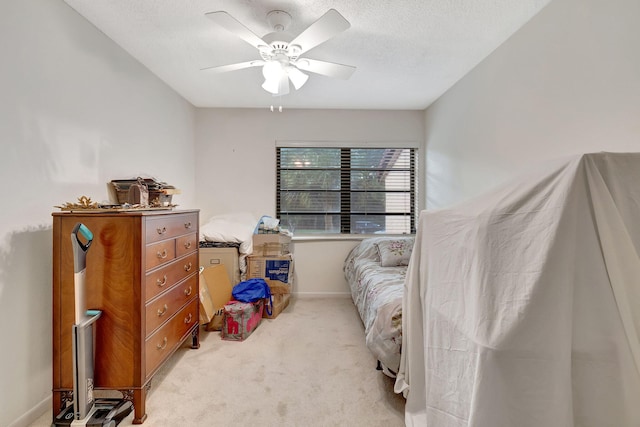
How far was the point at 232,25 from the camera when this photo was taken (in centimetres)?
158

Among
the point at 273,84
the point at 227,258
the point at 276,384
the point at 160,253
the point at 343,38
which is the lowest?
the point at 276,384

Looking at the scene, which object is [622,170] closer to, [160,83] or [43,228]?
[43,228]

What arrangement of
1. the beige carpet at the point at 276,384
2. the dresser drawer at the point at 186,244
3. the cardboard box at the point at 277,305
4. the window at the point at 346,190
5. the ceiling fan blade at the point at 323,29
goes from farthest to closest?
the window at the point at 346,190 → the cardboard box at the point at 277,305 → the dresser drawer at the point at 186,244 → the beige carpet at the point at 276,384 → the ceiling fan blade at the point at 323,29

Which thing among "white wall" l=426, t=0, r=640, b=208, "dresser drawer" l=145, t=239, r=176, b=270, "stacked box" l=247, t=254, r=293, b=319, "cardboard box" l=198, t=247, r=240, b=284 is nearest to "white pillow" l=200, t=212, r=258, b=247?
"cardboard box" l=198, t=247, r=240, b=284

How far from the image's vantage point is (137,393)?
5.12 feet

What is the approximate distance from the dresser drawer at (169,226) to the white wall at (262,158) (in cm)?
132

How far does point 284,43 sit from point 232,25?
356mm

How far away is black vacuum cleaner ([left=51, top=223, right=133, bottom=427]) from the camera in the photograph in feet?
4.61

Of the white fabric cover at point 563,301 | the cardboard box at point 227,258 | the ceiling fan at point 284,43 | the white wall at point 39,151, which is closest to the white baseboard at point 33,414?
the white wall at point 39,151

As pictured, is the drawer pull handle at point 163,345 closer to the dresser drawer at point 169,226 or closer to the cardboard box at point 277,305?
the dresser drawer at point 169,226

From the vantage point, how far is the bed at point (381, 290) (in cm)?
170

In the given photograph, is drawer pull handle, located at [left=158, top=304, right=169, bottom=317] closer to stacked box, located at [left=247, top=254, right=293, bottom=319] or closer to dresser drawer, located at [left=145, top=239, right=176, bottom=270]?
dresser drawer, located at [left=145, top=239, right=176, bottom=270]

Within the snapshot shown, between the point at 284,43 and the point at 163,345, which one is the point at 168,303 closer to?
the point at 163,345

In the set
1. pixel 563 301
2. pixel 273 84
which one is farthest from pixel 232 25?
pixel 563 301
